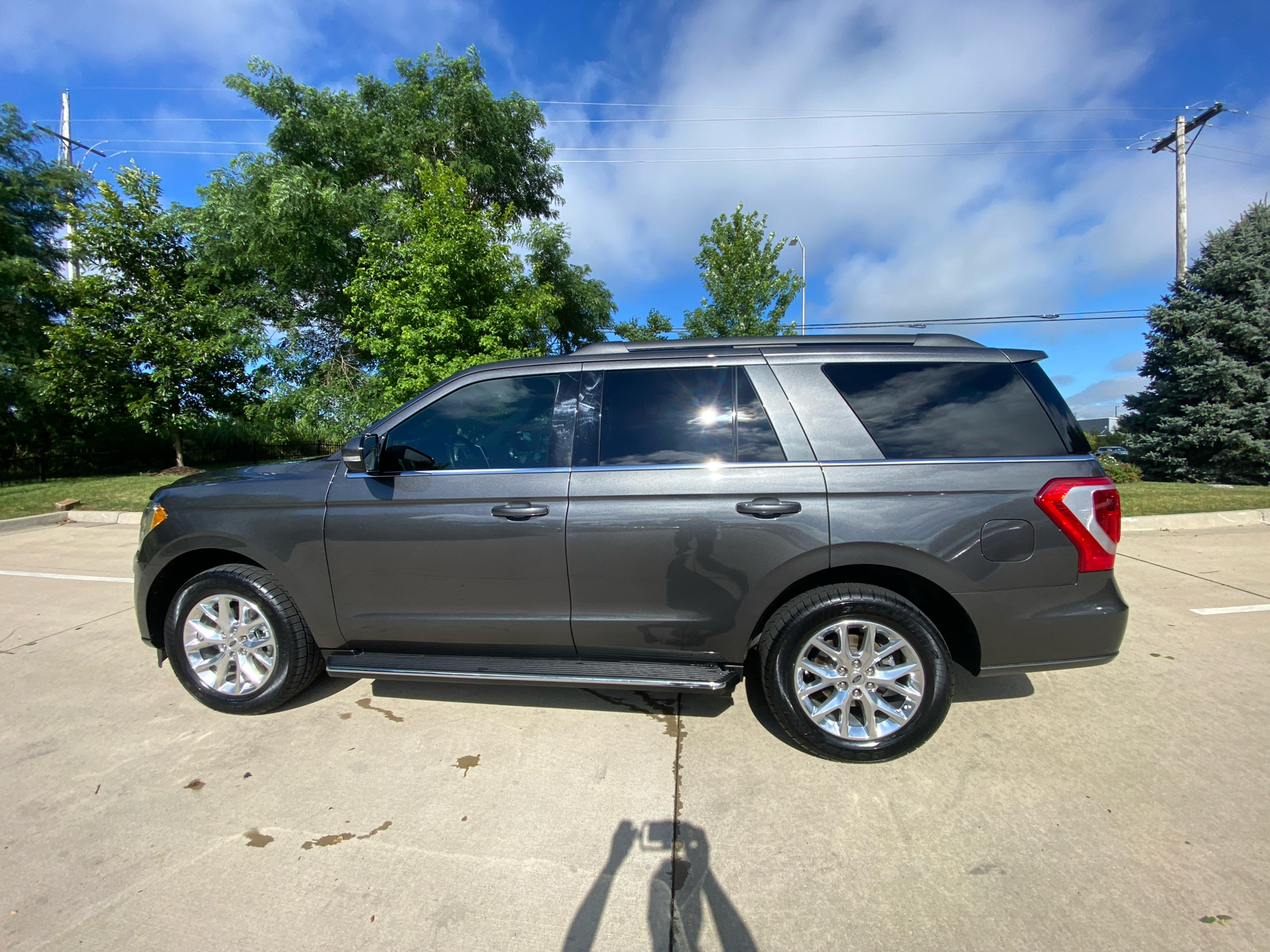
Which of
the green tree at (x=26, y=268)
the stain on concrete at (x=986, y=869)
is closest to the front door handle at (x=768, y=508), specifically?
the stain on concrete at (x=986, y=869)

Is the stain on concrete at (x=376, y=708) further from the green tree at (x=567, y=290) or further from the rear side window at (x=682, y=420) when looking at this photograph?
the green tree at (x=567, y=290)

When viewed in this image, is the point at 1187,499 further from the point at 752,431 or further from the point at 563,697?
the point at 563,697

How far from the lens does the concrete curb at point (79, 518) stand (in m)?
9.32

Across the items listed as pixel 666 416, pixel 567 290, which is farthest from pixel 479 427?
pixel 567 290

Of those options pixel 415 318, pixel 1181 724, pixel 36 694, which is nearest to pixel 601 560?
pixel 1181 724

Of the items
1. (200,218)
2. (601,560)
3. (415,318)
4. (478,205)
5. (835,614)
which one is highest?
(478,205)

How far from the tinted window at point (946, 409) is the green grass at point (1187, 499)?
7.72m

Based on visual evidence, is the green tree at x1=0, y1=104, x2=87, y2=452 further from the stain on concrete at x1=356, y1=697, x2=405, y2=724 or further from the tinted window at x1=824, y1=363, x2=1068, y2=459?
the tinted window at x1=824, y1=363, x2=1068, y2=459

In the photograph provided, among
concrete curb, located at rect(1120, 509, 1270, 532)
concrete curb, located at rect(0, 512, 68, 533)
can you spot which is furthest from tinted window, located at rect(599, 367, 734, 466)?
concrete curb, located at rect(0, 512, 68, 533)

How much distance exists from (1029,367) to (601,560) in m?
2.30

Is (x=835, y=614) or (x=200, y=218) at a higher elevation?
(x=200, y=218)

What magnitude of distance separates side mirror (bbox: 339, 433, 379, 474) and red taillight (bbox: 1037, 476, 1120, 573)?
10.5 ft

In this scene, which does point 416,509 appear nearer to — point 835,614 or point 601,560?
point 601,560

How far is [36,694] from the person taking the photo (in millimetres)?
3504
